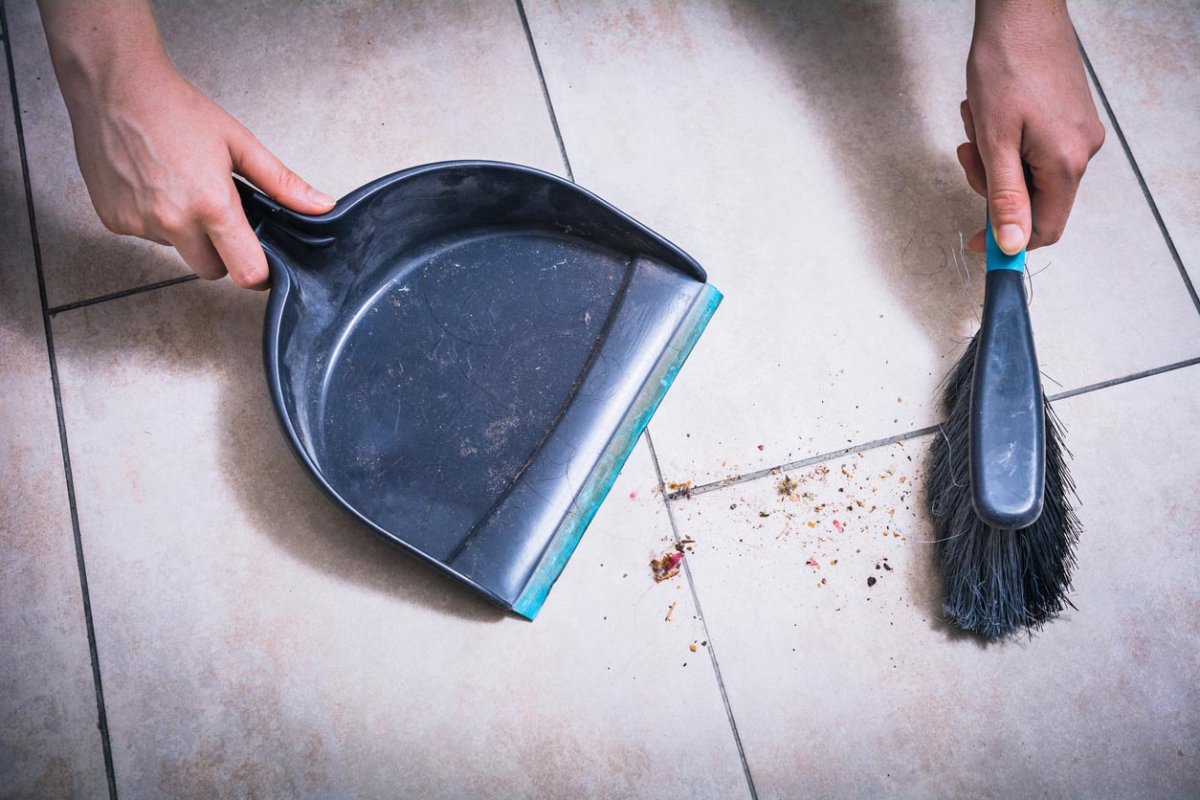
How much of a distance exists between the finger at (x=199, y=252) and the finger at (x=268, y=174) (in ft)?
0.21

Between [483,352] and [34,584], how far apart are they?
49 cm

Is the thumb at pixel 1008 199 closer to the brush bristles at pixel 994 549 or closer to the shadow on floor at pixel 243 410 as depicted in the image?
the brush bristles at pixel 994 549

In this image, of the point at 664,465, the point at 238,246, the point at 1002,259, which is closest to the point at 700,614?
the point at 664,465

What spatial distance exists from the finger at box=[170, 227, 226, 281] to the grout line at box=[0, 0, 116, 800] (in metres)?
0.25

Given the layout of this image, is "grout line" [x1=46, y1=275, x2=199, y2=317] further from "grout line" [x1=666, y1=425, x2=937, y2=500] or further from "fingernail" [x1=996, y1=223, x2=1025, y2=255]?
"fingernail" [x1=996, y1=223, x2=1025, y2=255]

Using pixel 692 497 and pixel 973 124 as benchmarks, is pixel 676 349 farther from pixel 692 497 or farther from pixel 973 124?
pixel 973 124

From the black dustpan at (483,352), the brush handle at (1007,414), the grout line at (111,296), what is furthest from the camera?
the grout line at (111,296)

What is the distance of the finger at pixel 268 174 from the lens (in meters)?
0.73

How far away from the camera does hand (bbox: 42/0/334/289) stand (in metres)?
0.71

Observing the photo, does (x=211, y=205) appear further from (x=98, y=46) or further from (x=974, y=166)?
(x=974, y=166)

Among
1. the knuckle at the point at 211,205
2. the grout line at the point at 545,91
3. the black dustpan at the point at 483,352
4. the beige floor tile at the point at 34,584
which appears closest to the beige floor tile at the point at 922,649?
the black dustpan at the point at 483,352

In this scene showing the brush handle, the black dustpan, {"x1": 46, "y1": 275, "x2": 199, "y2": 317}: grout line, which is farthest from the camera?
{"x1": 46, "y1": 275, "x2": 199, "y2": 317}: grout line

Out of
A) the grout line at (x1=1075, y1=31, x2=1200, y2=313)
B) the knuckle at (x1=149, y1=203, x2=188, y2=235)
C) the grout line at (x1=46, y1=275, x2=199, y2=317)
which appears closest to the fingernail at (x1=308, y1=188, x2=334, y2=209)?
the knuckle at (x1=149, y1=203, x2=188, y2=235)

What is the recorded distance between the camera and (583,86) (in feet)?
3.11
